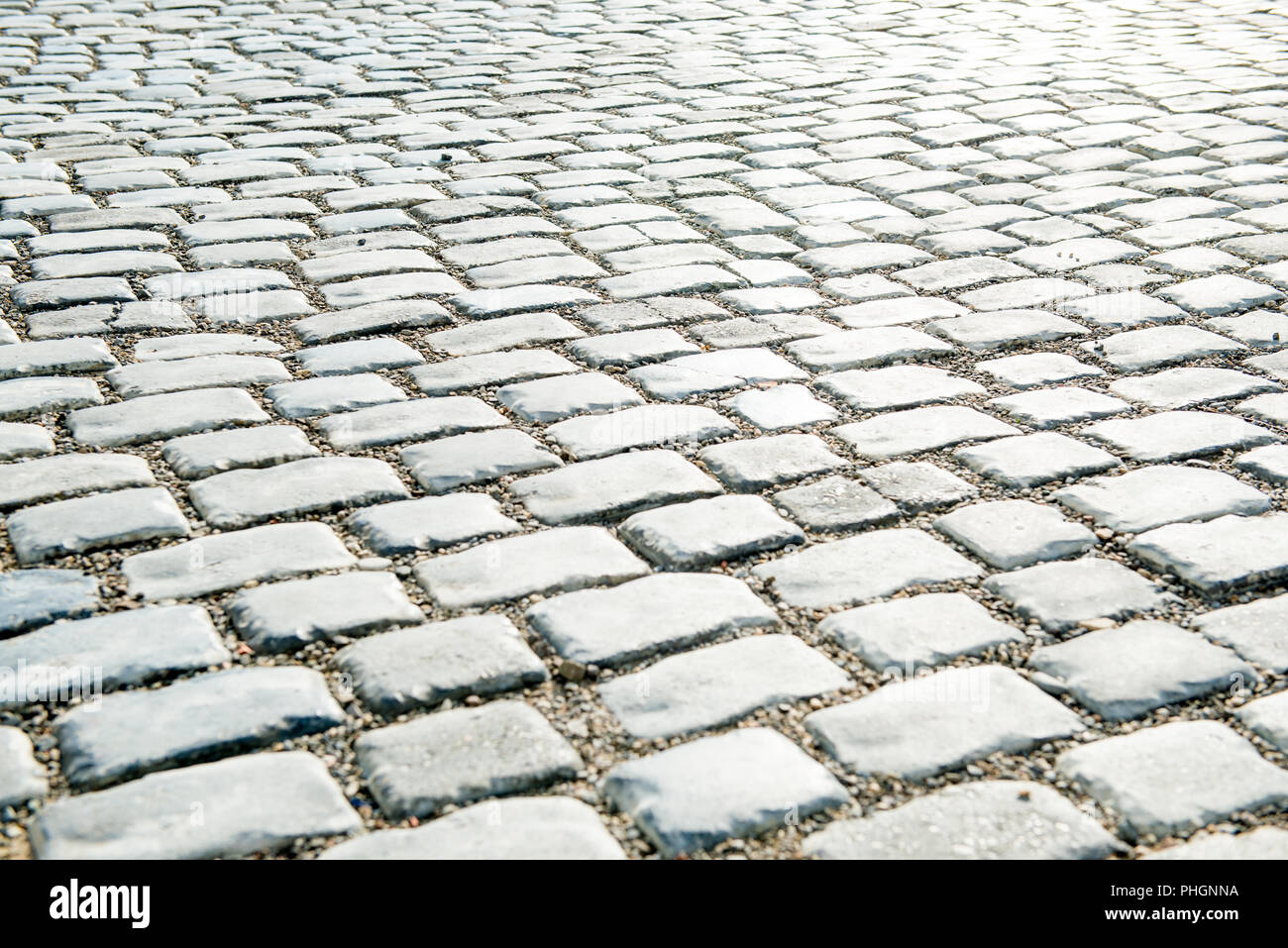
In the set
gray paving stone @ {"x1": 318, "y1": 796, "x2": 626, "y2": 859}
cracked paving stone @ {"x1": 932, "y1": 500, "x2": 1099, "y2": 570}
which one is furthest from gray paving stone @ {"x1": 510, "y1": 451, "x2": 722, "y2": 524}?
gray paving stone @ {"x1": 318, "y1": 796, "x2": 626, "y2": 859}

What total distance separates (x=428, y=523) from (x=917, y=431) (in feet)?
3.83

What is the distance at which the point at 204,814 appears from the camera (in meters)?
1.86

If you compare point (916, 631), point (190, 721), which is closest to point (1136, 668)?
point (916, 631)

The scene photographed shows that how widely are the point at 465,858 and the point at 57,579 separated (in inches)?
43.5

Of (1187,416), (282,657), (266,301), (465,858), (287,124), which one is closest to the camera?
(465,858)

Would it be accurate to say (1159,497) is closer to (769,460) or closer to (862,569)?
(862,569)

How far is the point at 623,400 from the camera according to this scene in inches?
125

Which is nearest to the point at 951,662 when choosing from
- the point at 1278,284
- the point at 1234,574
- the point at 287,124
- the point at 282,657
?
the point at 1234,574

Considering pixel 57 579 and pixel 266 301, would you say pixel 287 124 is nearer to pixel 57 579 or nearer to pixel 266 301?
pixel 266 301

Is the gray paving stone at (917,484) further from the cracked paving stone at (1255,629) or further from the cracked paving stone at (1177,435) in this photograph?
the cracked paving stone at (1255,629)

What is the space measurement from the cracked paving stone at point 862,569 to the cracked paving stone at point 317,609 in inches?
27.1

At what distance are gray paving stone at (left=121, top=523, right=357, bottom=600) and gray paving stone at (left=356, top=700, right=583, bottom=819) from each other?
55cm

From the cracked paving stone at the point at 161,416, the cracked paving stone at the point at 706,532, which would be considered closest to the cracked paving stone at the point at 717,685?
the cracked paving stone at the point at 706,532

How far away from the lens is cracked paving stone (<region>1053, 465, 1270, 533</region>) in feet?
8.77
